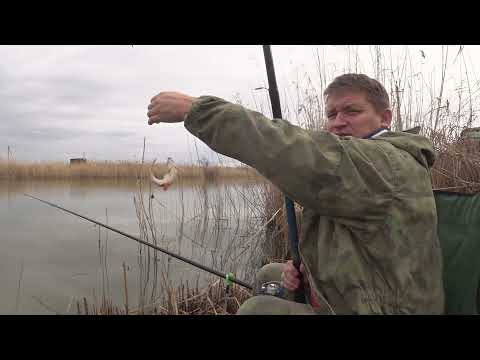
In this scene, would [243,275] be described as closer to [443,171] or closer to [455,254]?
[443,171]

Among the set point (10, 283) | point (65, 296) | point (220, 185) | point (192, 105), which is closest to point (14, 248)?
point (10, 283)

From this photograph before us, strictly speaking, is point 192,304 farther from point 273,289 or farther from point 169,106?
point 169,106

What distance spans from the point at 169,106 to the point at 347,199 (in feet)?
1.87

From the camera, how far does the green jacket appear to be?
34.1 inches

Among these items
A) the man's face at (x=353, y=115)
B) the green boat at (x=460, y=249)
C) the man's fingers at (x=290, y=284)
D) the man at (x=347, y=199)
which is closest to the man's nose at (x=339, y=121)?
the man's face at (x=353, y=115)

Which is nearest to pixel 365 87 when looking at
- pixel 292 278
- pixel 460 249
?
pixel 460 249

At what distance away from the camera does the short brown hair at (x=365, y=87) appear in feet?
4.01

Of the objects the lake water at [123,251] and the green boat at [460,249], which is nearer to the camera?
the green boat at [460,249]

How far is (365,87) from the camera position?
1.22 m

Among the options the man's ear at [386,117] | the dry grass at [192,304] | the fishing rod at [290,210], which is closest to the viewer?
the man's ear at [386,117]

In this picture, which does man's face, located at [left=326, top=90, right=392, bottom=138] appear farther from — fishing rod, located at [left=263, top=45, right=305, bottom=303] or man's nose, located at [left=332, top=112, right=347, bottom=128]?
fishing rod, located at [left=263, top=45, right=305, bottom=303]

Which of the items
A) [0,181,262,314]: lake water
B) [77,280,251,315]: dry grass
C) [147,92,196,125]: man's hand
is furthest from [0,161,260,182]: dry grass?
[147,92,196,125]: man's hand

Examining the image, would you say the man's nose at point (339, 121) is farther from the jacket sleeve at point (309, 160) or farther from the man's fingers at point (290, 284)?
the man's fingers at point (290, 284)

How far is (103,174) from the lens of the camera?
35.9ft
